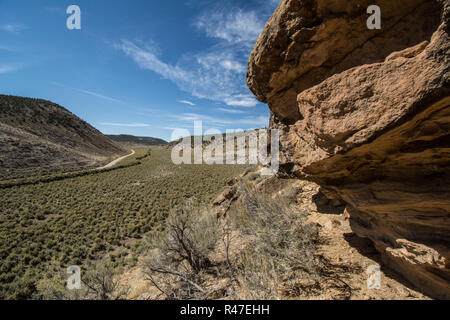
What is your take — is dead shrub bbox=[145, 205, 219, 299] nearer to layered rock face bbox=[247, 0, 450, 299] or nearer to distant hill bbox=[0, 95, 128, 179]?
layered rock face bbox=[247, 0, 450, 299]

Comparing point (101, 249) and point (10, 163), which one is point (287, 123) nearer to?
point (101, 249)

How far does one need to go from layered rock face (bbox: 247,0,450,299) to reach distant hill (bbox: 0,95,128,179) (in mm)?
38793

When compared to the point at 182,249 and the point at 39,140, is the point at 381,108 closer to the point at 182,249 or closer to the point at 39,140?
the point at 182,249

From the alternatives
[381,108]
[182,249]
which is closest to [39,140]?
[182,249]

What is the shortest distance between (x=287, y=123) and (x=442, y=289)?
3384 mm

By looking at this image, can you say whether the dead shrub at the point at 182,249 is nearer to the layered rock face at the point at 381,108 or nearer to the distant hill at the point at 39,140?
the layered rock face at the point at 381,108

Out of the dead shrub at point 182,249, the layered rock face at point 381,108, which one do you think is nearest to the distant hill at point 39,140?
the dead shrub at point 182,249

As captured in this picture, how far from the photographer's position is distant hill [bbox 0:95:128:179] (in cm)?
3088

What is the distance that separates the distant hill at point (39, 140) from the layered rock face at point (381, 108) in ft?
127

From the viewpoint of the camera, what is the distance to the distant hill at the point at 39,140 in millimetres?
30880

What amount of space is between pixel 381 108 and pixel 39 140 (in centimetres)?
5653

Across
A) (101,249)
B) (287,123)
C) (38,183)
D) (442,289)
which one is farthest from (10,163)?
(442,289)

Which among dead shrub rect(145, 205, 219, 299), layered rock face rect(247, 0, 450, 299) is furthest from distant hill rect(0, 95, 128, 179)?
layered rock face rect(247, 0, 450, 299)

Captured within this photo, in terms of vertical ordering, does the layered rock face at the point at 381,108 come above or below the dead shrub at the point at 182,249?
above
